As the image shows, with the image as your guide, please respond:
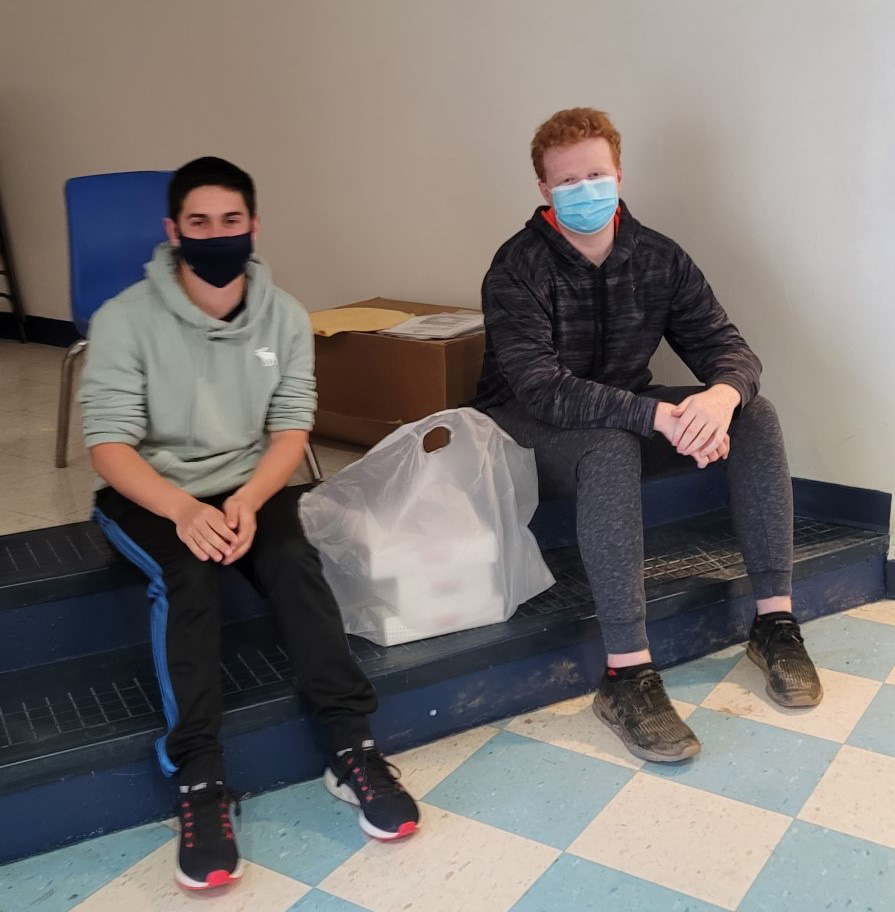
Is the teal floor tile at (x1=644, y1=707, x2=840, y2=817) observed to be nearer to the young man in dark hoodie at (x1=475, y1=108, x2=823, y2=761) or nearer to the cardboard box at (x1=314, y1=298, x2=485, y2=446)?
the young man in dark hoodie at (x1=475, y1=108, x2=823, y2=761)

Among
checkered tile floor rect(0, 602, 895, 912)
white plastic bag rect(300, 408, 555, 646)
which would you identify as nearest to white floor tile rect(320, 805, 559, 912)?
checkered tile floor rect(0, 602, 895, 912)

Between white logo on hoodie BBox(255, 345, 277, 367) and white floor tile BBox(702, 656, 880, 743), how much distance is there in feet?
3.04

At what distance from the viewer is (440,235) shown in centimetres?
276

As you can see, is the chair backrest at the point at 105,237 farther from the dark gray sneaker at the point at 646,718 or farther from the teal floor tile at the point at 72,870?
the dark gray sneaker at the point at 646,718

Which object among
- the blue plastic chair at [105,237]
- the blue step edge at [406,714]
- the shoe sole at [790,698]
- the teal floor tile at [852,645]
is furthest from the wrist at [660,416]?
the blue plastic chair at [105,237]

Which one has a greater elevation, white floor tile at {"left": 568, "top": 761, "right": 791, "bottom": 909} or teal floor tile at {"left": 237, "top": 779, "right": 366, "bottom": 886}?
white floor tile at {"left": 568, "top": 761, "right": 791, "bottom": 909}

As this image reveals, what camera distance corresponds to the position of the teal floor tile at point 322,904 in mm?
1405

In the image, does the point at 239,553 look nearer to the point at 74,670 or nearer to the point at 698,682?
the point at 74,670

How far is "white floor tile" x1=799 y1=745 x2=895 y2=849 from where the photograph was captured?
1.53m

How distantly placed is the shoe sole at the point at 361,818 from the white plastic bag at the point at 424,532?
0.86 ft

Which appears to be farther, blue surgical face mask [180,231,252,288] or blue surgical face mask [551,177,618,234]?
blue surgical face mask [551,177,618,234]

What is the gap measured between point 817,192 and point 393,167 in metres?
1.10

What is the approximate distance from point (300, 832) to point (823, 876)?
28.0 inches

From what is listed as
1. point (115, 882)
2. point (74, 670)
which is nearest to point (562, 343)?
point (74, 670)
